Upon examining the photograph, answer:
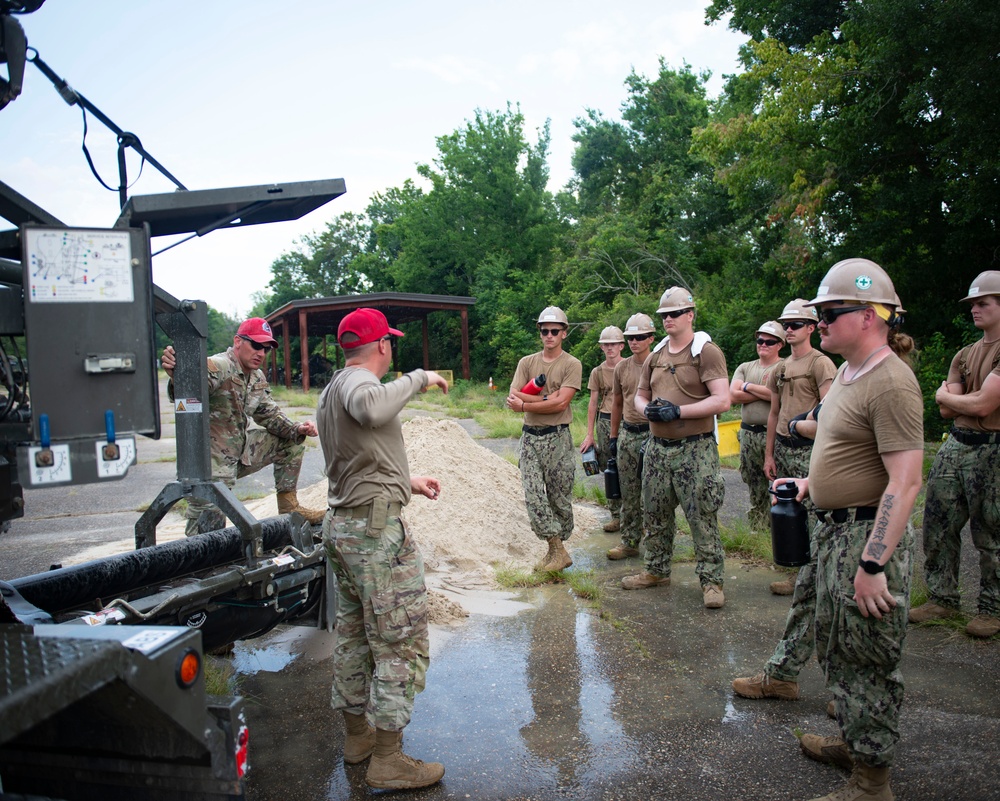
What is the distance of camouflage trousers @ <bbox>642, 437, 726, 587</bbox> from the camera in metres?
5.51

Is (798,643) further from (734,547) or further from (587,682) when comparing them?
(734,547)

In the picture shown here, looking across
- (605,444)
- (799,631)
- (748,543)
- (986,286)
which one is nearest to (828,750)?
(799,631)

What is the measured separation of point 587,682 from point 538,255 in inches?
1524

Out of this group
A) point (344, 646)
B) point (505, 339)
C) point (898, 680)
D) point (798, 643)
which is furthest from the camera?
point (505, 339)

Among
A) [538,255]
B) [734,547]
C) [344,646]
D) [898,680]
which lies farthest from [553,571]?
[538,255]

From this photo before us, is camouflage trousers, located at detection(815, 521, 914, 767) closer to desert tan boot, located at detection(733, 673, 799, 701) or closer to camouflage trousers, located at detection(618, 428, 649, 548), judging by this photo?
desert tan boot, located at detection(733, 673, 799, 701)

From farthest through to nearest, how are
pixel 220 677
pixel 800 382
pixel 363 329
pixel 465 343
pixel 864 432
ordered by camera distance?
pixel 465 343
pixel 800 382
pixel 220 677
pixel 363 329
pixel 864 432

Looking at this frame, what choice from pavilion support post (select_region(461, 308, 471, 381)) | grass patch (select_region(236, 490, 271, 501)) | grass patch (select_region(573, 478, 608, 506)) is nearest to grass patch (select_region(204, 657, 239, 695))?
grass patch (select_region(573, 478, 608, 506))

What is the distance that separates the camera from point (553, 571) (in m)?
6.31

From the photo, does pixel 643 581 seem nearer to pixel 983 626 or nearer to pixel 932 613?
pixel 932 613

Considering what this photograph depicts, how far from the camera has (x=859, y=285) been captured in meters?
3.01

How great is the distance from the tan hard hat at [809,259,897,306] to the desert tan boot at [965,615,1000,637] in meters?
2.67

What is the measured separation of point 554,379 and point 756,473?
6.69 feet

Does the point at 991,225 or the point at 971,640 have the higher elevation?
the point at 991,225
